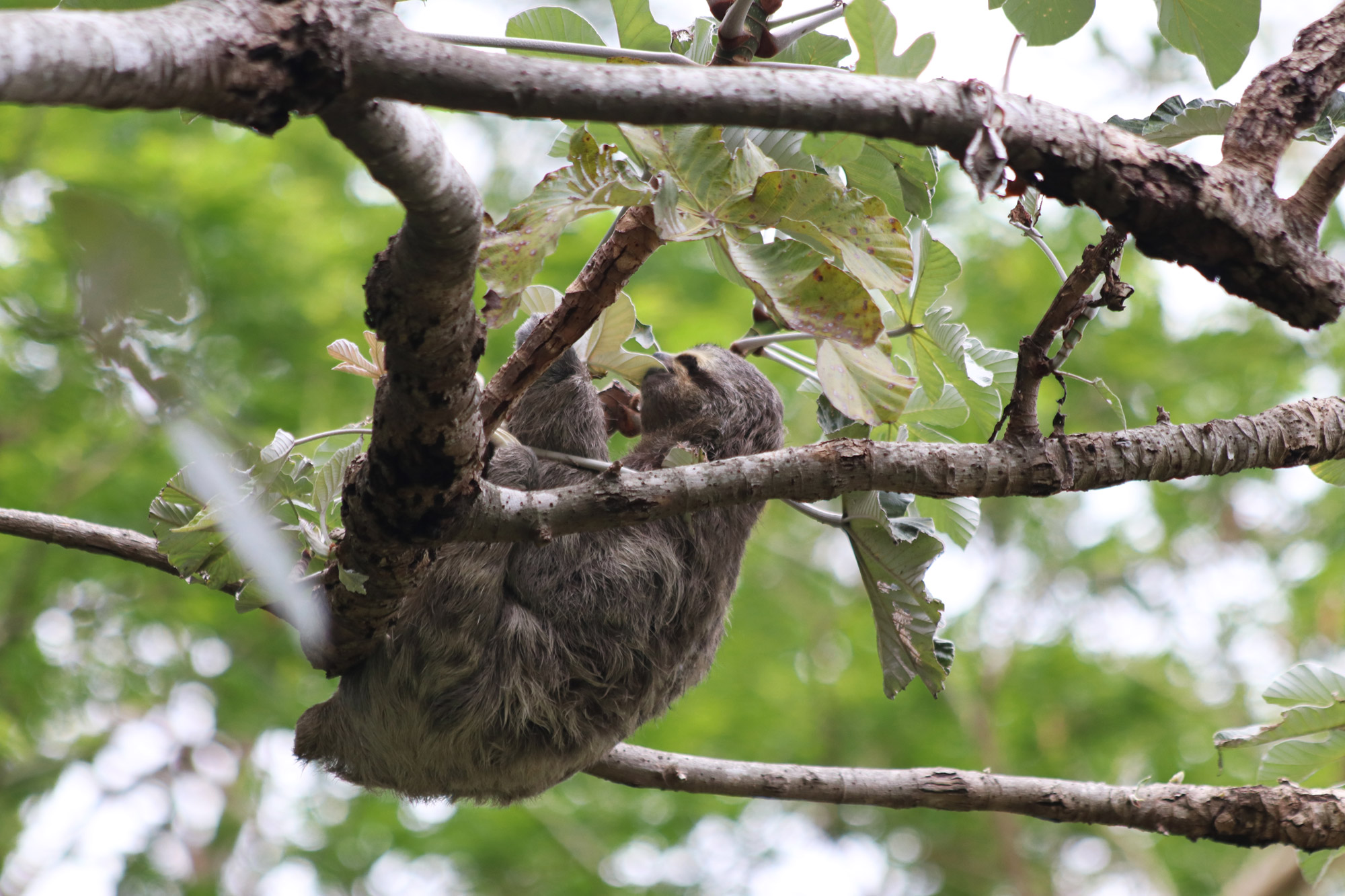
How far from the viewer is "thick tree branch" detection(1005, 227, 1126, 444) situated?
2.38 metres

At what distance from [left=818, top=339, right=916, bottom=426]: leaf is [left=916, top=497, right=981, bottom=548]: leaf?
1.03 m

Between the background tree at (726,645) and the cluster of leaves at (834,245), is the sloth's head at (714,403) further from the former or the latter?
the background tree at (726,645)

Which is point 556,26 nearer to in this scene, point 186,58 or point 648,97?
point 648,97

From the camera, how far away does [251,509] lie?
2789 mm

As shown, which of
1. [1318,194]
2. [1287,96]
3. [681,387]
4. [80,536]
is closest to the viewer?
[1318,194]

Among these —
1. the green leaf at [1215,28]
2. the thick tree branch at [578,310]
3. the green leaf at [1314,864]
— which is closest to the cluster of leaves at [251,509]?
the thick tree branch at [578,310]

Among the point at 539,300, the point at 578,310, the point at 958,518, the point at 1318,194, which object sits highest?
the point at 1318,194

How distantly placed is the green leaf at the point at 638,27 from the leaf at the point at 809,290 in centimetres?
90

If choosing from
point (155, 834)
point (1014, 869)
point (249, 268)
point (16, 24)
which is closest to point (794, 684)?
point (1014, 869)

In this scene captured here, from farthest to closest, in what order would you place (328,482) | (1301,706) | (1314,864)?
(1314,864) < (1301,706) < (328,482)

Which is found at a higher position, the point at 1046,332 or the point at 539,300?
the point at 1046,332

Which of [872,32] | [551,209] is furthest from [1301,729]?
[551,209]

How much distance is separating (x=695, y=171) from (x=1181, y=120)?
4.36ft

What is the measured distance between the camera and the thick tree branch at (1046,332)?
2.38 metres
